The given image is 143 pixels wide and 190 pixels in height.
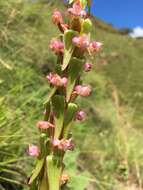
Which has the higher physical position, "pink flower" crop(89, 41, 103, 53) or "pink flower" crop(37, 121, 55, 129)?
"pink flower" crop(89, 41, 103, 53)

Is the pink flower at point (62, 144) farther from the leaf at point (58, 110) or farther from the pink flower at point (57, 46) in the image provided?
the pink flower at point (57, 46)

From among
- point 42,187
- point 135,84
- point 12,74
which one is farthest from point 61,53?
point 135,84

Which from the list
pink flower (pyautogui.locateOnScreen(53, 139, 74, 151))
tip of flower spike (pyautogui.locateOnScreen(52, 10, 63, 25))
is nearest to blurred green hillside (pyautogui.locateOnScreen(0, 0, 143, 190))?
tip of flower spike (pyautogui.locateOnScreen(52, 10, 63, 25))

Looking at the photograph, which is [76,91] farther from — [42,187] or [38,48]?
[38,48]

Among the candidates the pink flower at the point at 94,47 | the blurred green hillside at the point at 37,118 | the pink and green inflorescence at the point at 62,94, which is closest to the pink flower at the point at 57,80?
the pink and green inflorescence at the point at 62,94

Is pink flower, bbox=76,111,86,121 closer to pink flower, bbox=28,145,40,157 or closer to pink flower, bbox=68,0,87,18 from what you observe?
pink flower, bbox=28,145,40,157

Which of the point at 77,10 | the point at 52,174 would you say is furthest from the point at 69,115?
the point at 77,10
